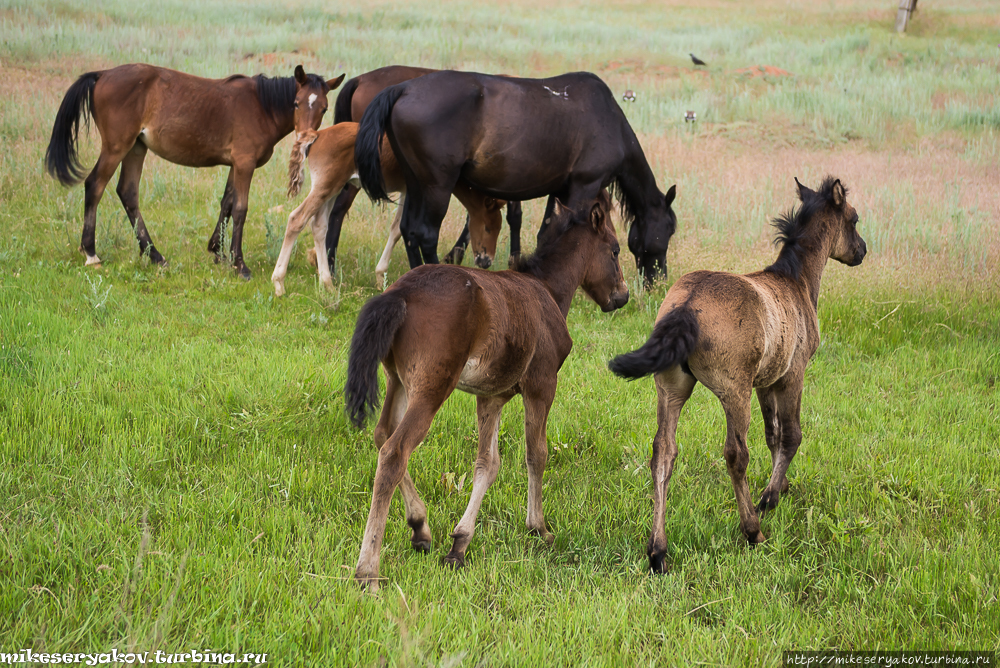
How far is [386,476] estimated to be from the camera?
3.02 m

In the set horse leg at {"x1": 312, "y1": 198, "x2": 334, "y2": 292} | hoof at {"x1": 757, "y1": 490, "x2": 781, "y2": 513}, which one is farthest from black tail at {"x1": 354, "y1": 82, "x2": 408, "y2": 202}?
hoof at {"x1": 757, "y1": 490, "x2": 781, "y2": 513}

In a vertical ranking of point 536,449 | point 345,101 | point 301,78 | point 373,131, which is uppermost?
point 301,78

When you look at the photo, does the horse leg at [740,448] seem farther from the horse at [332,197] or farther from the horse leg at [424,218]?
the horse at [332,197]

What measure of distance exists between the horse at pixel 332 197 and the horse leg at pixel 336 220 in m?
0.63

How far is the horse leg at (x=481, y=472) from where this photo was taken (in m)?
3.42

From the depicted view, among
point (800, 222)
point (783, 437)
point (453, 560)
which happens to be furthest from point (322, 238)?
point (783, 437)

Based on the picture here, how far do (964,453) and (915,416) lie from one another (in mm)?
638

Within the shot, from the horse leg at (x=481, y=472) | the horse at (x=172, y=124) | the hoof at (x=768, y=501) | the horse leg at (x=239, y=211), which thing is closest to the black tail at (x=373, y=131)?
the horse at (x=172, y=124)

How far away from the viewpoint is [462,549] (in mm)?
3408

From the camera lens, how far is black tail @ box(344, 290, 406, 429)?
116 inches

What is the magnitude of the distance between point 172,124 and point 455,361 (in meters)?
6.40

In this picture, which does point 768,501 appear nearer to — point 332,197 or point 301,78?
point 332,197

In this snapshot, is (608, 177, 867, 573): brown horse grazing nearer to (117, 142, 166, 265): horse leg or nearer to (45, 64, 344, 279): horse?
(45, 64, 344, 279): horse

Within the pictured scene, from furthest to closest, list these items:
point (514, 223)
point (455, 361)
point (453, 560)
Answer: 1. point (514, 223)
2. point (453, 560)
3. point (455, 361)
